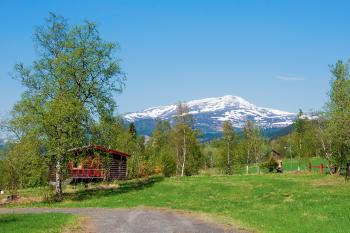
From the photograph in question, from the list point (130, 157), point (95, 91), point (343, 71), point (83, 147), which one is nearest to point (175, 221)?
point (83, 147)

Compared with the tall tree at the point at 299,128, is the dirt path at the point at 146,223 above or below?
below

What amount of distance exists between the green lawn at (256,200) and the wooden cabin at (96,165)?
4.30 metres

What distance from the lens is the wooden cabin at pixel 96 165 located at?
174 ft

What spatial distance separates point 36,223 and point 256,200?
24.9 metres

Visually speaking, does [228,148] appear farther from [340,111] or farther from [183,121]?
[340,111]

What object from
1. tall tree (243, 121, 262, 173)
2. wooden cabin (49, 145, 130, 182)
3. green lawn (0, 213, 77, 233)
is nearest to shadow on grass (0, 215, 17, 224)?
green lawn (0, 213, 77, 233)

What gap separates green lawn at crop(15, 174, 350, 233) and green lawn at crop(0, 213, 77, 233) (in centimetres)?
1164

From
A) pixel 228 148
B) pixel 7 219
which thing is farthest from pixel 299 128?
pixel 7 219

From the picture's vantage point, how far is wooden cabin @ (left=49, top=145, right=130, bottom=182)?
53.1m

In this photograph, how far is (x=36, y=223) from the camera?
93.5ft

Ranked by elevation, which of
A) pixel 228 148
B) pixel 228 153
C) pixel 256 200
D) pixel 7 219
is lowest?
pixel 256 200

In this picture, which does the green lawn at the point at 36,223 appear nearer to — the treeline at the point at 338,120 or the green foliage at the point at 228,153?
the treeline at the point at 338,120

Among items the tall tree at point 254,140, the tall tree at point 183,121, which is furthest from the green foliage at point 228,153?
the tall tree at point 183,121

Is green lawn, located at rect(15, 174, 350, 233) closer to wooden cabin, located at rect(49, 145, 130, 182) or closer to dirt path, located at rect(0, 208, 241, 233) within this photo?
dirt path, located at rect(0, 208, 241, 233)
